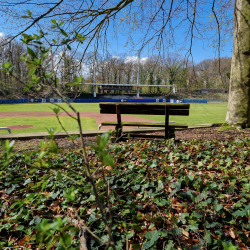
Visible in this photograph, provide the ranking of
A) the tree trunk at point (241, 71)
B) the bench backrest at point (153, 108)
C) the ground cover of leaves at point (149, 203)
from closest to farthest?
the ground cover of leaves at point (149, 203) → the bench backrest at point (153, 108) → the tree trunk at point (241, 71)

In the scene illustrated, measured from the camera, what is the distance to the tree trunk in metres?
5.30

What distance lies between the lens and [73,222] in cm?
183

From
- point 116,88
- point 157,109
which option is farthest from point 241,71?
point 116,88

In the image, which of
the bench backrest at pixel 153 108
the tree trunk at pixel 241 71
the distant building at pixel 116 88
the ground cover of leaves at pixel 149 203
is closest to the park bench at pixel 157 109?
the bench backrest at pixel 153 108

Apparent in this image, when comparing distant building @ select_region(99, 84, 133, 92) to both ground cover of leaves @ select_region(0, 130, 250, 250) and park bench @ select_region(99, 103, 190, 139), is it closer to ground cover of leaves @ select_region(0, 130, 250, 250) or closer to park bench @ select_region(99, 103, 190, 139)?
park bench @ select_region(99, 103, 190, 139)

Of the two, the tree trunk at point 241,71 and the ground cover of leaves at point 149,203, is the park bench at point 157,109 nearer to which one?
the ground cover of leaves at point 149,203

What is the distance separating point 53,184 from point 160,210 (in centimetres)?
143

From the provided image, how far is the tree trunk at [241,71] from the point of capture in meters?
5.30

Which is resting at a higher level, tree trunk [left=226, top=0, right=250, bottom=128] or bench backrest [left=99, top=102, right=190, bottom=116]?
tree trunk [left=226, top=0, right=250, bottom=128]

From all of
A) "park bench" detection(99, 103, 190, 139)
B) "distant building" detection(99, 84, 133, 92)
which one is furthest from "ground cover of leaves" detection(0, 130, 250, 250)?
"distant building" detection(99, 84, 133, 92)

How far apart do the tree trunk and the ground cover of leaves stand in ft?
8.48

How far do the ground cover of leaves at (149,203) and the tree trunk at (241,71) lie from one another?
2.58m

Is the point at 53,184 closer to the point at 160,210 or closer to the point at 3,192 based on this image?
the point at 3,192

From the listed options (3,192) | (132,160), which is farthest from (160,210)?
(3,192)
